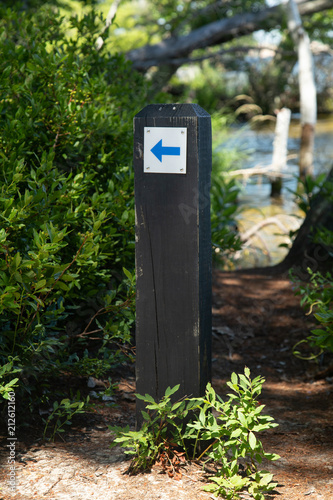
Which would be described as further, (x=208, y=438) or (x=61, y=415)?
(x=61, y=415)

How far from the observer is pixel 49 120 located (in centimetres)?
303

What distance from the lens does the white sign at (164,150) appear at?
2.20 m

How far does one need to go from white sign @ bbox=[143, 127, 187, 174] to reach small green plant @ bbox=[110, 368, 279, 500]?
0.89m

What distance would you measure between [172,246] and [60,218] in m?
0.70

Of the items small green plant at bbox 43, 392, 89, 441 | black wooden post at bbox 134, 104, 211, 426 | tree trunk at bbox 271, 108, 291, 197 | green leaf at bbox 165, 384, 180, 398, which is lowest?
small green plant at bbox 43, 392, 89, 441

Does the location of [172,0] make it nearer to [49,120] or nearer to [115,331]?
[49,120]

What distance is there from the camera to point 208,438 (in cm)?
219

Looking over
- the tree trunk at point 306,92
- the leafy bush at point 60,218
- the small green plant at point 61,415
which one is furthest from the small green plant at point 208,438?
the tree trunk at point 306,92

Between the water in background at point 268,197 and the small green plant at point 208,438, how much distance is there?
2946 mm

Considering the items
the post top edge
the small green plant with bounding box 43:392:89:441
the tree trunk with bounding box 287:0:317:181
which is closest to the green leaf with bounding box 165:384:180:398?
the small green plant with bounding box 43:392:89:441

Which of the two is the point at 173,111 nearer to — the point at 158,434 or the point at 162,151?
the point at 162,151

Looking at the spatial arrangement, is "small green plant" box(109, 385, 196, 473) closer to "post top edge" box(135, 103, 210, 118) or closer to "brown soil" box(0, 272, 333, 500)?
"brown soil" box(0, 272, 333, 500)

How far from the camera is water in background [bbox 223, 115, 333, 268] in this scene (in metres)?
Answer: 7.51

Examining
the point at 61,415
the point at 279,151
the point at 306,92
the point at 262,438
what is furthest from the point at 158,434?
the point at 306,92
